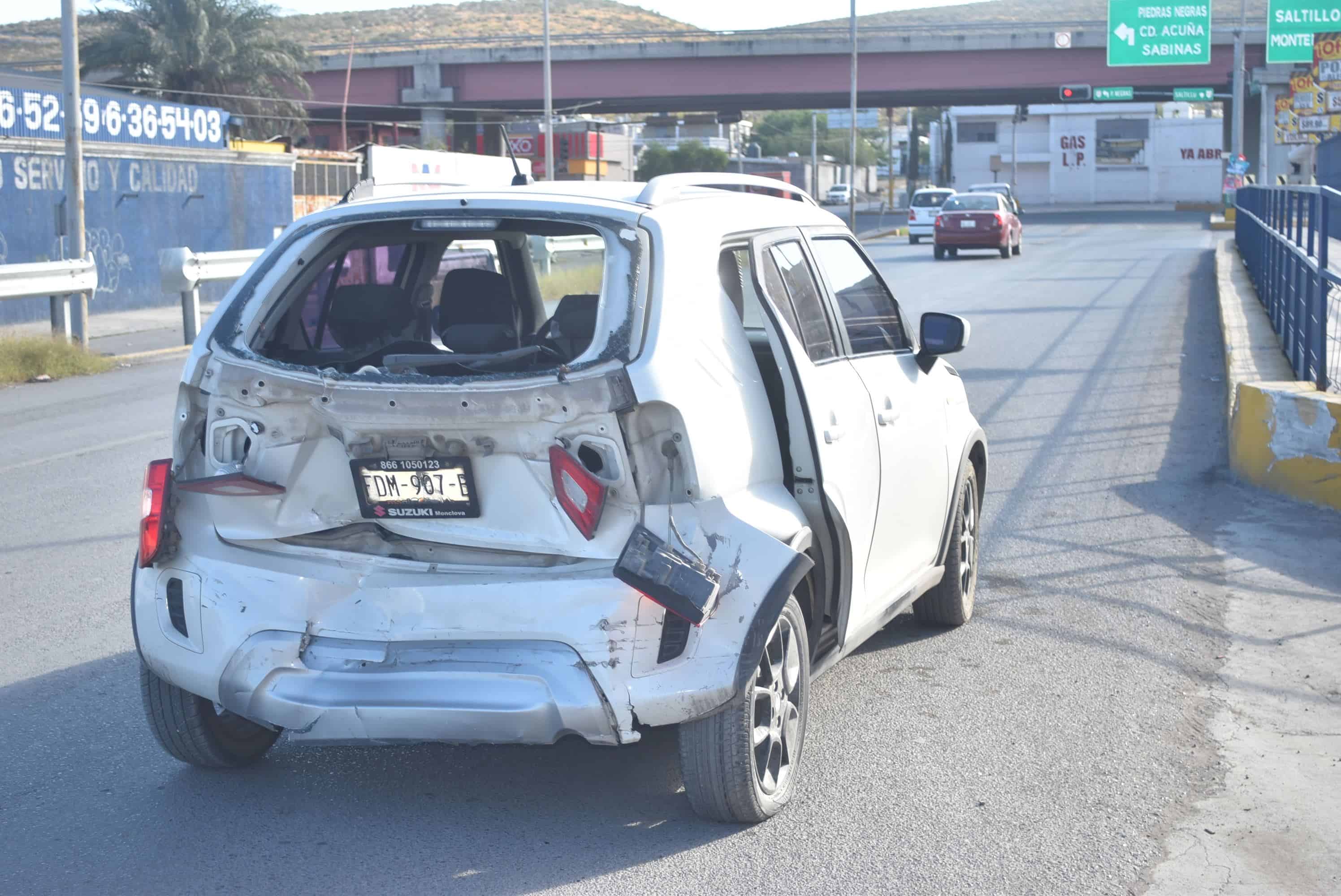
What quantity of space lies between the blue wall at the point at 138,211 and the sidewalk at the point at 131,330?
1.29ft

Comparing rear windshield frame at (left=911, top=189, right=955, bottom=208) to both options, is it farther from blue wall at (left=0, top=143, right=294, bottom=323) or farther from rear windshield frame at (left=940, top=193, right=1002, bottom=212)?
blue wall at (left=0, top=143, right=294, bottom=323)

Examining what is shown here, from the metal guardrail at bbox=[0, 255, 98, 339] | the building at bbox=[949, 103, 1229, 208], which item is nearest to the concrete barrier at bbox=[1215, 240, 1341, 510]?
→ the metal guardrail at bbox=[0, 255, 98, 339]

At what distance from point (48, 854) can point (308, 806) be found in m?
0.71

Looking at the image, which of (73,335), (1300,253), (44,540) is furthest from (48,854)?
(73,335)

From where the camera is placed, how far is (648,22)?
525 ft

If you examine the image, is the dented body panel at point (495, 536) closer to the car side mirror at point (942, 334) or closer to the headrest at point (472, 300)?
the headrest at point (472, 300)

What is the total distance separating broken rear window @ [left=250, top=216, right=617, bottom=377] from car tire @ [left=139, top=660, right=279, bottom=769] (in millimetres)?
1039

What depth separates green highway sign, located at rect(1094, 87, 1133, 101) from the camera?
59094 mm

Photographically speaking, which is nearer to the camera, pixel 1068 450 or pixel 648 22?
pixel 1068 450

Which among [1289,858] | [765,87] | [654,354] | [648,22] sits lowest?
[1289,858]

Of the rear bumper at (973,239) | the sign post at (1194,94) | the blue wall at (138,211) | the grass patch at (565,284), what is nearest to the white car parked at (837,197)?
the sign post at (1194,94)

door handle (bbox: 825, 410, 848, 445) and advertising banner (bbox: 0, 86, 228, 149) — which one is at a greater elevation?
advertising banner (bbox: 0, 86, 228, 149)

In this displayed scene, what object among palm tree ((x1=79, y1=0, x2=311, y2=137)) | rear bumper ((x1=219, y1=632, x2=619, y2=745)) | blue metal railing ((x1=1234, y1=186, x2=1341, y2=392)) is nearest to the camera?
rear bumper ((x1=219, y1=632, x2=619, y2=745))

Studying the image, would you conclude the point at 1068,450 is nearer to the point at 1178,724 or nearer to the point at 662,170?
the point at 1178,724
